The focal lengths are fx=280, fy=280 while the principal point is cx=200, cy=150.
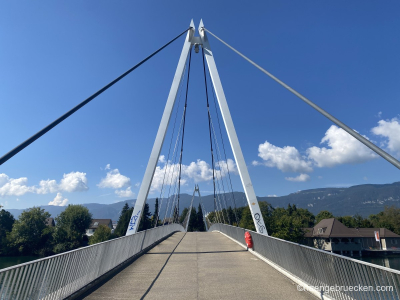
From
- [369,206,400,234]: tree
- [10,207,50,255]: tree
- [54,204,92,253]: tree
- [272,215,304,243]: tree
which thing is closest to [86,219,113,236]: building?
[54,204,92,253]: tree

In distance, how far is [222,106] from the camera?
1611cm

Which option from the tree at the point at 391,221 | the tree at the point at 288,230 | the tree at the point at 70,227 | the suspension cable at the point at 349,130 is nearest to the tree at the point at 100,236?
the tree at the point at 70,227

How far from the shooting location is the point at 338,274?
499cm

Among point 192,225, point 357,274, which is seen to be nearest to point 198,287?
point 357,274

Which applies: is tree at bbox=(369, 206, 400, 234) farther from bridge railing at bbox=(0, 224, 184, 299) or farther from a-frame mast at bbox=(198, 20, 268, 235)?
bridge railing at bbox=(0, 224, 184, 299)

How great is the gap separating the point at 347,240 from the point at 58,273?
5663cm

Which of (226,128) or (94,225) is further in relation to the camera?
(94,225)

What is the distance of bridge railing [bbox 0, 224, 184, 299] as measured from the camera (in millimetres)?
4262

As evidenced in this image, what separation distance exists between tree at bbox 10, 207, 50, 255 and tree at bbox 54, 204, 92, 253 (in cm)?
301

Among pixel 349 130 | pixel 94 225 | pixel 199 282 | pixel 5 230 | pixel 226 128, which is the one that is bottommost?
pixel 199 282

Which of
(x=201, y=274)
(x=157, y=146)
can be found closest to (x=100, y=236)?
(x=157, y=146)

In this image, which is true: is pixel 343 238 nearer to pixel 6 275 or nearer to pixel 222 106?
pixel 222 106

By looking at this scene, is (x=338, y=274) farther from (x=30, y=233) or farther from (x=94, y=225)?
(x=94, y=225)

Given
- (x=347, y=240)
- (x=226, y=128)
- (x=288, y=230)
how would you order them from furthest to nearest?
(x=288, y=230)
(x=347, y=240)
(x=226, y=128)
